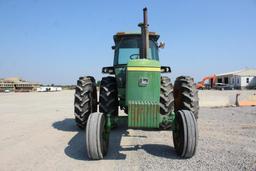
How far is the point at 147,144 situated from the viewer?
7.16 meters

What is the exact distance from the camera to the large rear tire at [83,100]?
8469 millimetres

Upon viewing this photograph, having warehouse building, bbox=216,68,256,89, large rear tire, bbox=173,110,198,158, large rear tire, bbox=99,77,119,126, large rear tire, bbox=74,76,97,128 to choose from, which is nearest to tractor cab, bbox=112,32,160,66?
large rear tire, bbox=74,76,97,128

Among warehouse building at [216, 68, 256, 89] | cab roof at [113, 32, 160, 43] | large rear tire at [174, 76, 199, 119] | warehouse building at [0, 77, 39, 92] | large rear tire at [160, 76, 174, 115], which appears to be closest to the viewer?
large rear tire at [160, 76, 174, 115]

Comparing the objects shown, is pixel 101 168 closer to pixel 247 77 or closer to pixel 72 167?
pixel 72 167

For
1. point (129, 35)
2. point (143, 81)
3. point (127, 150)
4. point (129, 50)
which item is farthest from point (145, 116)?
point (129, 35)

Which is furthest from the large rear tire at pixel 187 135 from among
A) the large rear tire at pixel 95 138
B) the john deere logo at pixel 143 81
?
the large rear tire at pixel 95 138

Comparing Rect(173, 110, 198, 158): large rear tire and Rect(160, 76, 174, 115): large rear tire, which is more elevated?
Rect(160, 76, 174, 115): large rear tire

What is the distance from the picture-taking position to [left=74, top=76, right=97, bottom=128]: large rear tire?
27.8 ft

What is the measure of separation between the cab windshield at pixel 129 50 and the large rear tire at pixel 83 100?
1021 millimetres

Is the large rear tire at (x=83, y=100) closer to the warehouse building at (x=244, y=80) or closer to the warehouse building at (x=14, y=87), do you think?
the warehouse building at (x=14, y=87)

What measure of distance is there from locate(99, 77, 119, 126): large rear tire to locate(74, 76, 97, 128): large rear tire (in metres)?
0.86

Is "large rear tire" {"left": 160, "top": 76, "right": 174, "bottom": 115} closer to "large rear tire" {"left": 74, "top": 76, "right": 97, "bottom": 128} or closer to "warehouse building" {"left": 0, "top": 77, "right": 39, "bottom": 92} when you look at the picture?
"large rear tire" {"left": 74, "top": 76, "right": 97, "bottom": 128}

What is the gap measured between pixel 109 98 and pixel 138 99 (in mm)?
1455

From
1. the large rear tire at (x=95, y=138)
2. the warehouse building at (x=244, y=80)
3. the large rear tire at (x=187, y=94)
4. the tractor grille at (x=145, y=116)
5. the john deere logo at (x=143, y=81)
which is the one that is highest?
the warehouse building at (x=244, y=80)
